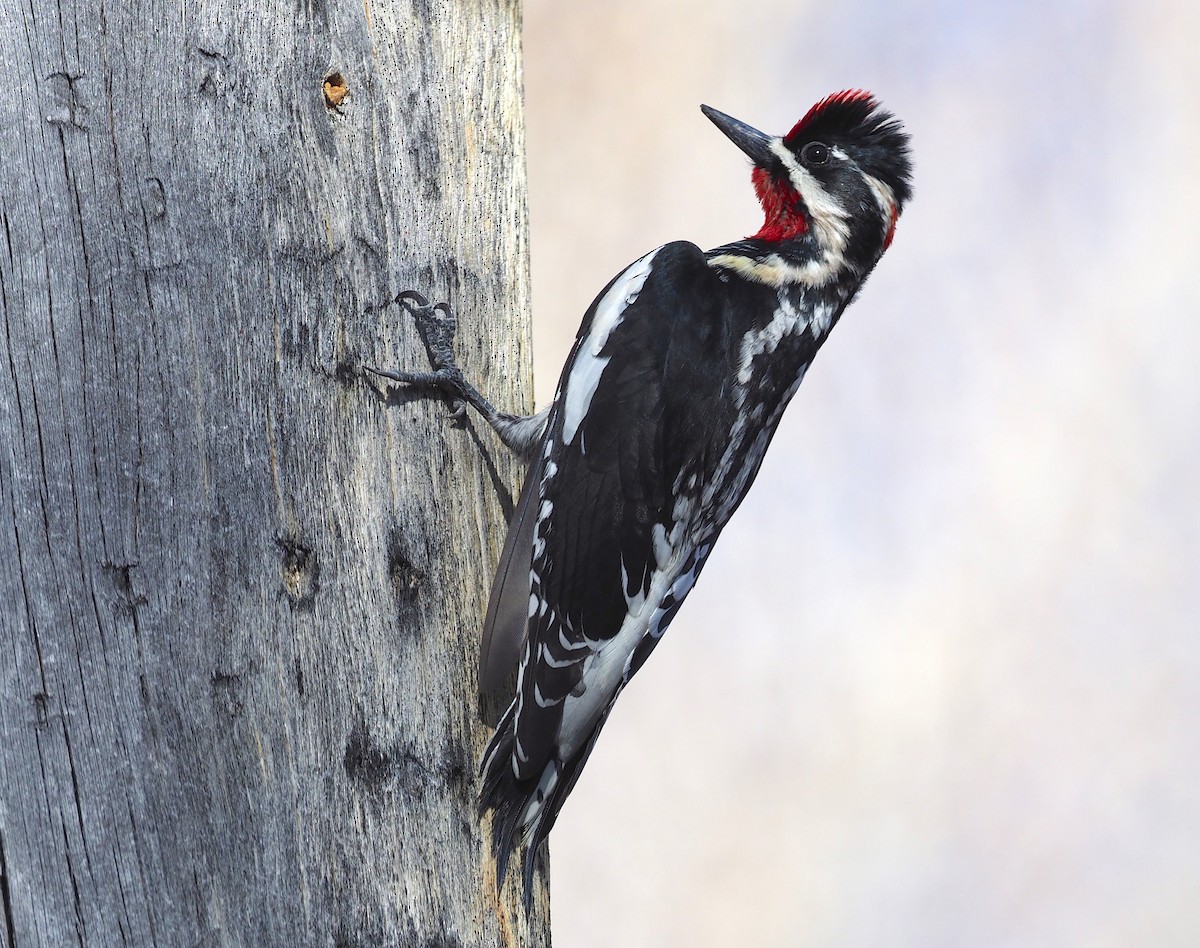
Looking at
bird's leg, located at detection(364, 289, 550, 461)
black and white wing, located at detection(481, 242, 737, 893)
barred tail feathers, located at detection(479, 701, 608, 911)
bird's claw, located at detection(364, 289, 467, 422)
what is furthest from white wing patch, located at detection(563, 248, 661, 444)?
barred tail feathers, located at detection(479, 701, 608, 911)

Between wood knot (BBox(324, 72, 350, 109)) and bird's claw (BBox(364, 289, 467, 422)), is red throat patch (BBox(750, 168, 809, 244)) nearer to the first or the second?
bird's claw (BBox(364, 289, 467, 422))

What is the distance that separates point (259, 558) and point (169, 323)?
1.06 feet

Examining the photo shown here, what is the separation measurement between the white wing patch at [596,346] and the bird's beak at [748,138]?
430mm

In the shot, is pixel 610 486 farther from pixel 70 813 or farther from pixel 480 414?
pixel 70 813

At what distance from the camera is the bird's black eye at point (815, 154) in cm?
233

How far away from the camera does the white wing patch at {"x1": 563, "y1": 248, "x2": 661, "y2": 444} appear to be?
1997 millimetres

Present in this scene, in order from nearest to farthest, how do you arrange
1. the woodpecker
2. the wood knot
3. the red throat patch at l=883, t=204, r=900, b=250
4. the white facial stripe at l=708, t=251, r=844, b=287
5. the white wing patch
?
the wood knot
the woodpecker
the white wing patch
the white facial stripe at l=708, t=251, r=844, b=287
the red throat patch at l=883, t=204, r=900, b=250

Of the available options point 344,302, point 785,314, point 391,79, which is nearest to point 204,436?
point 344,302

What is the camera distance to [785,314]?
7.22 ft

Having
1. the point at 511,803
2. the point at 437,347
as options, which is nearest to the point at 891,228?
the point at 437,347

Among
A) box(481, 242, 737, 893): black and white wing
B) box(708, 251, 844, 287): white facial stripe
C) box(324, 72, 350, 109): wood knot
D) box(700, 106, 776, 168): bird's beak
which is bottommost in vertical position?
box(481, 242, 737, 893): black and white wing

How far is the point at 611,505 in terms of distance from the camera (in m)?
1.97

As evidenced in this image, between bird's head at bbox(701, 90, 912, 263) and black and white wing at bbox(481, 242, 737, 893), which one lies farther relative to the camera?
bird's head at bbox(701, 90, 912, 263)

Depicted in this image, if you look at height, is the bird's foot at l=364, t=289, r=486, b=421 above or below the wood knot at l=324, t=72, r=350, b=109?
below
